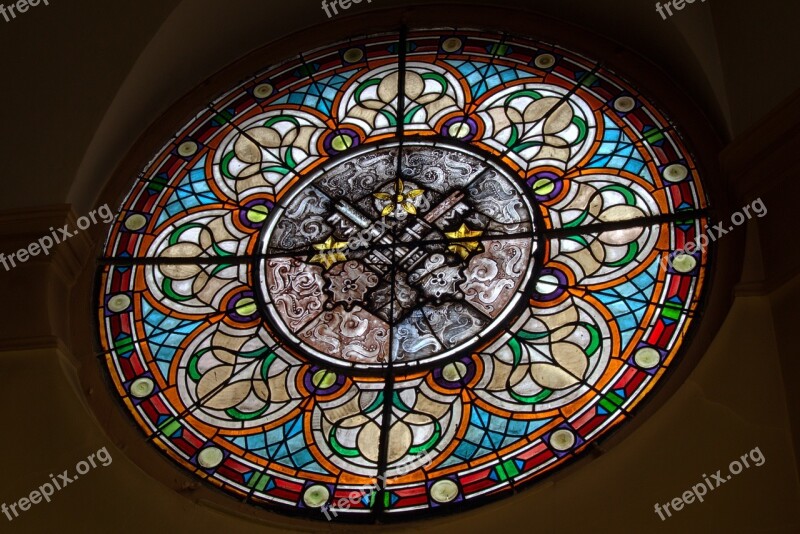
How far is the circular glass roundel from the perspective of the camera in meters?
6.04

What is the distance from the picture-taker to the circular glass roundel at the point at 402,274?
6043 millimetres

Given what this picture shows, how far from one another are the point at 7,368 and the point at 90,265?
839 mm

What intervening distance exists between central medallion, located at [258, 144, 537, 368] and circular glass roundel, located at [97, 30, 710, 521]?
13 millimetres

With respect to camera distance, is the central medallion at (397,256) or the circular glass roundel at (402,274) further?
the central medallion at (397,256)

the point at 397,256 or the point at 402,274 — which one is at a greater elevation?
the point at 397,256

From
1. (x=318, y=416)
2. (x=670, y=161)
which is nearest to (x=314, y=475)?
(x=318, y=416)

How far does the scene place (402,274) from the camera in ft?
22.1

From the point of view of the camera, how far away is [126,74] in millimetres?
7207

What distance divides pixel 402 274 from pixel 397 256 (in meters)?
0.12

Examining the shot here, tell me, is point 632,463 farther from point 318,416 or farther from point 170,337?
point 170,337

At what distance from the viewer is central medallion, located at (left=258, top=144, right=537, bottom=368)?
646 centimetres

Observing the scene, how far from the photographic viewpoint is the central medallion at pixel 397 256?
6.46 meters

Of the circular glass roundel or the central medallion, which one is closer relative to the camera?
the circular glass roundel

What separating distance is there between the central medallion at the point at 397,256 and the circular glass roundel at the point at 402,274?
0.01 m
